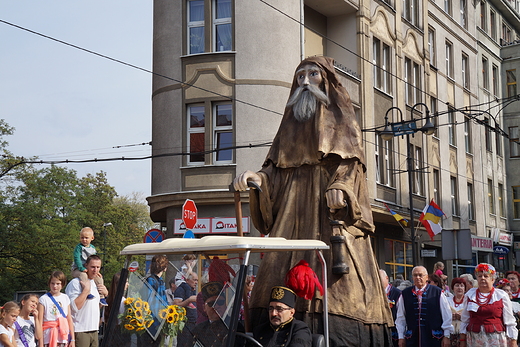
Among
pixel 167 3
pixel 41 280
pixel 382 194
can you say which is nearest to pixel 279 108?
pixel 167 3

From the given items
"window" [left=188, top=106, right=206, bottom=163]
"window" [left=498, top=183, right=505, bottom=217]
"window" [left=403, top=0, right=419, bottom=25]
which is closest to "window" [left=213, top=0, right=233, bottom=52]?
"window" [left=188, top=106, right=206, bottom=163]

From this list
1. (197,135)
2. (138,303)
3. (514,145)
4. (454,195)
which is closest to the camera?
(138,303)

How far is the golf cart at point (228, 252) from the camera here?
18.6 ft

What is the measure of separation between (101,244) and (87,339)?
181 feet

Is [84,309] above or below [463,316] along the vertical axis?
above

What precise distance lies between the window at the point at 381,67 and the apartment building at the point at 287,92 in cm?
4

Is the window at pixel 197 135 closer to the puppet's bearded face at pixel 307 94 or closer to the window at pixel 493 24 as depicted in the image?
the puppet's bearded face at pixel 307 94

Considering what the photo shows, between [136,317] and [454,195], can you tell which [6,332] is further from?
[454,195]

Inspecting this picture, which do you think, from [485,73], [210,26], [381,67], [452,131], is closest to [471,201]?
[452,131]

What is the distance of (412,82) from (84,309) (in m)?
24.0

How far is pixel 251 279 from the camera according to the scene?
7.50 m

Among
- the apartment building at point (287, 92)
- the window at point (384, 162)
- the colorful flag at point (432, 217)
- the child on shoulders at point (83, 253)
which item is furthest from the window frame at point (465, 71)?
the child on shoulders at point (83, 253)

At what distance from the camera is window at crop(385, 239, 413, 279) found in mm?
30116

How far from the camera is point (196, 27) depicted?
23.5 metres
